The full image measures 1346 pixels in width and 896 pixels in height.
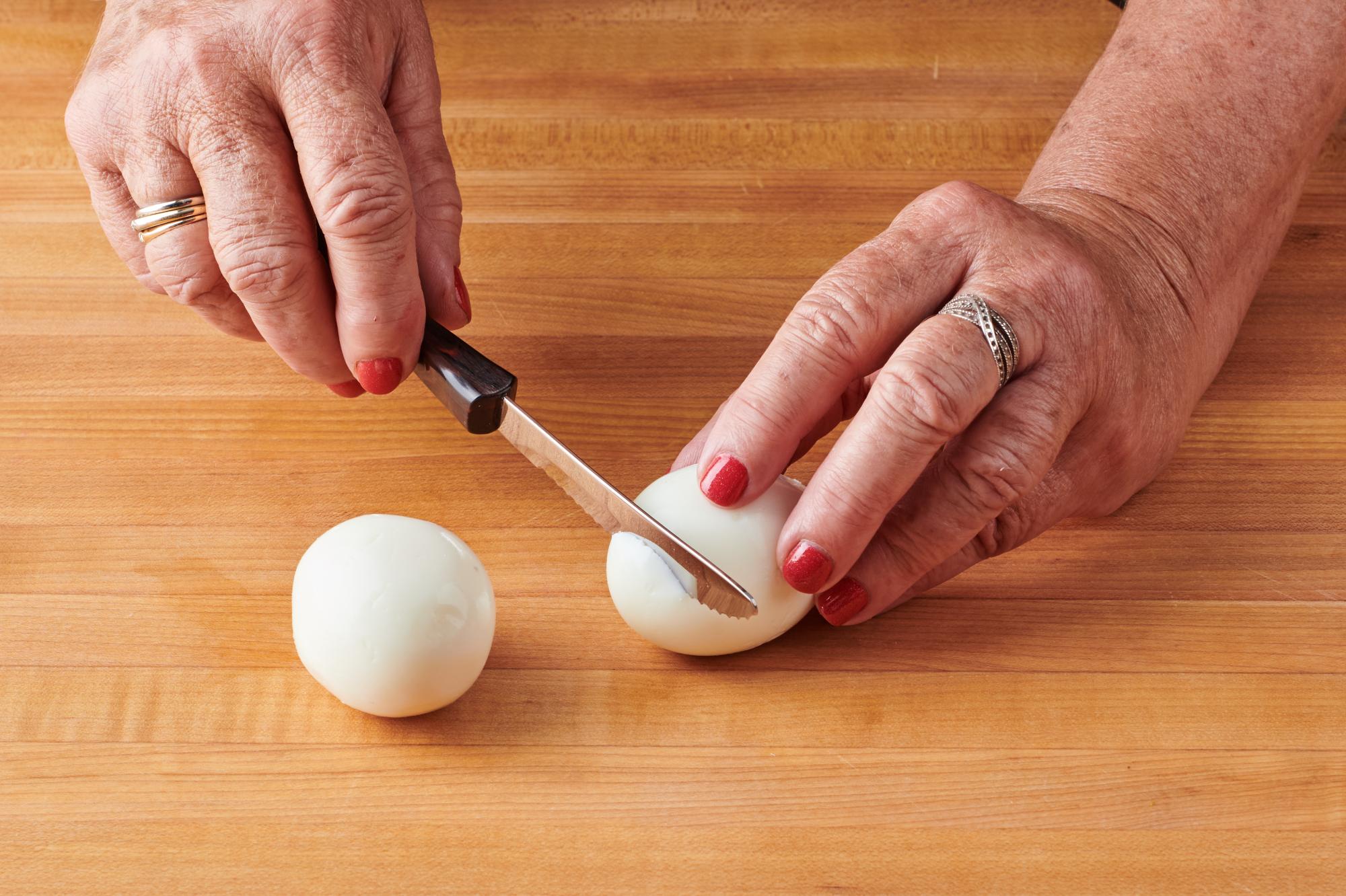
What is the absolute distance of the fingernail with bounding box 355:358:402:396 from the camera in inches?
50.4

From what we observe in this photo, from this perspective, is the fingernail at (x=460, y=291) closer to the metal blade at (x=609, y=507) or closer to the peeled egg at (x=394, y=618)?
the metal blade at (x=609, y=507)

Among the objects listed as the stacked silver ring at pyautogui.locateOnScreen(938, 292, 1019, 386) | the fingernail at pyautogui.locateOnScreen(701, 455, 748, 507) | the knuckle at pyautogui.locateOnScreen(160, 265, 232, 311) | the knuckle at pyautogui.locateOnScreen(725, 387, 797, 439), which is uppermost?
the stacked silver ring at pyautogui.locateOnScreen(938, 292, 1019, 386)

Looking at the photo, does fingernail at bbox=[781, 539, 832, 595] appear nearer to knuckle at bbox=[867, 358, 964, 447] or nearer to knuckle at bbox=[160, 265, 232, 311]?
knuckle at bbox=[867, 358, 964, 447]

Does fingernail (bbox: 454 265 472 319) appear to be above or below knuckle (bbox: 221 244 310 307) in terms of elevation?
below

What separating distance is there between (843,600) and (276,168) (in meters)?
0.73

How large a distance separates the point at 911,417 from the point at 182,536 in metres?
0.82

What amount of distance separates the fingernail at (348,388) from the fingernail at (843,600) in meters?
0.61

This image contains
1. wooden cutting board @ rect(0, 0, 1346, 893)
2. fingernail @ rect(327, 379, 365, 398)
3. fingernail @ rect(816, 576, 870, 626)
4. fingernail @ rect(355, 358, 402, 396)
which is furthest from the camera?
fingernail @ rect(327, 379, 365, 398)

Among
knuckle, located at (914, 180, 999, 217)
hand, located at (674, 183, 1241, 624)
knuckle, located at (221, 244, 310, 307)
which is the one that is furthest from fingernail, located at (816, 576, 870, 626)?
knuckle, located at (221, 244, 310, 307)

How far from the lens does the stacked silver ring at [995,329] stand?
3.70 feet

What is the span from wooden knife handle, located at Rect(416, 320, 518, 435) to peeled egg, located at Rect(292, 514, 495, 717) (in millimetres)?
164

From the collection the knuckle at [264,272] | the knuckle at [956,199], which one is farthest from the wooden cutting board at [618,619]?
the knuckle at [956,199]

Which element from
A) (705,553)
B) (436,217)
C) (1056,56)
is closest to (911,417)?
(705,553)

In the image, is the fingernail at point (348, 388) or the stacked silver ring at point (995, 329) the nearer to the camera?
the stacked silver ring at point (995, 329)
